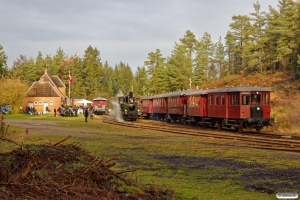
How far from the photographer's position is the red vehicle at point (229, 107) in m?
28.5

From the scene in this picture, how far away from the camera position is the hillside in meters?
32.9

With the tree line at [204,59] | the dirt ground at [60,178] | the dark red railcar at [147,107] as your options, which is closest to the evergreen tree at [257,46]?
the tree line at [204,59]

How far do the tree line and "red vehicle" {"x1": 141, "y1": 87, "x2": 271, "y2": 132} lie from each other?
31599 mm

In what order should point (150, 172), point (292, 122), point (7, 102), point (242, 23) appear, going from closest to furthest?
1. point (150, 172)
2. point (292, 122)
3. point (7, 102)
4. point (242, 23)

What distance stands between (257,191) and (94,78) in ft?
427

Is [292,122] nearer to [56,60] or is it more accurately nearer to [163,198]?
[163,198]

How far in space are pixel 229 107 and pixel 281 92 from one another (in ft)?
121

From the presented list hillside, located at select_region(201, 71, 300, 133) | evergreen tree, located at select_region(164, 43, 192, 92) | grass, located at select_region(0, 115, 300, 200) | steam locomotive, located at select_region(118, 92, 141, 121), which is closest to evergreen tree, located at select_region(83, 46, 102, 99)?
evergreen tree, located at select_region(164, 43, 192, 92)

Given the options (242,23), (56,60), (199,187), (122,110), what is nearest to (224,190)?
(199,187)

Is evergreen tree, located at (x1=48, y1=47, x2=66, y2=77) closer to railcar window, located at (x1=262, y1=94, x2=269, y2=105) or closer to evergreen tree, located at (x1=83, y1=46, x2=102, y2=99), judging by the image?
evergreen tree, located at (x1=83, y1=46, x2=102, y2=99)

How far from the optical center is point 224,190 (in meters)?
9.80

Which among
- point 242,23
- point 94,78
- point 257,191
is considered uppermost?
point 242,23

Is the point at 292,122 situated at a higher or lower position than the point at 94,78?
lower

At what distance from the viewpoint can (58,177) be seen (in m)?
7.87
